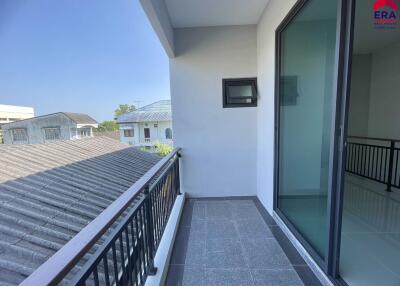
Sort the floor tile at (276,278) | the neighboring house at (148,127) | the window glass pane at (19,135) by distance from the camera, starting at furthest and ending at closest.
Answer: the neighboring house at (148,127) → the window glass pane at (19,135) → the floor tile at (276,278)

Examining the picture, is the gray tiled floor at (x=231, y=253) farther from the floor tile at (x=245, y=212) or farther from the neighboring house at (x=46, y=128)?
the neighboring house at (x=46, y=128)

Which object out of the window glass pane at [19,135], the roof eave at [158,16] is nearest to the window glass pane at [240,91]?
the roof eave at [158,16]

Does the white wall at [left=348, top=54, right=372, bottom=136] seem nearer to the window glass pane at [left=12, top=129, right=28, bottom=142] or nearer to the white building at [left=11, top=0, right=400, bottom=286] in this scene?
the white building at [left=11, top=0, right=400, bottom=286]

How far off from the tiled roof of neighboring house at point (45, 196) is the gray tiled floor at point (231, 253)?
4.40 feet

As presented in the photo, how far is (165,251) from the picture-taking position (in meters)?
1.79

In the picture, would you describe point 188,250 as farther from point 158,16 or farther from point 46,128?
point 46,128

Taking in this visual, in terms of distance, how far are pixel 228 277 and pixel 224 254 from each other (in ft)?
0.92

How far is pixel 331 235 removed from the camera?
142 centimetres

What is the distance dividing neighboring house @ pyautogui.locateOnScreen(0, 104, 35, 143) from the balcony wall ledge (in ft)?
45.3

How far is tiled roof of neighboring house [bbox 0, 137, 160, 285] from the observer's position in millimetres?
1989

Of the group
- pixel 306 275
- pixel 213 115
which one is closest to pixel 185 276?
pixel 306 275

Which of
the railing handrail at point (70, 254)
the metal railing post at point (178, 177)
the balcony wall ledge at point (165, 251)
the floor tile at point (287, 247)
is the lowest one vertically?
the floor tile at point (287, 247)

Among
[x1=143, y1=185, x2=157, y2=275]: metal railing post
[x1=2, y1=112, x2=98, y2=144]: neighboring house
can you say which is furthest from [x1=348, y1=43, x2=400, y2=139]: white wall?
[x1=2, y1=112, x2=98, y2=144]: neighboring house

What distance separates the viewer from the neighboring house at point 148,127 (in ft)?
47.0
